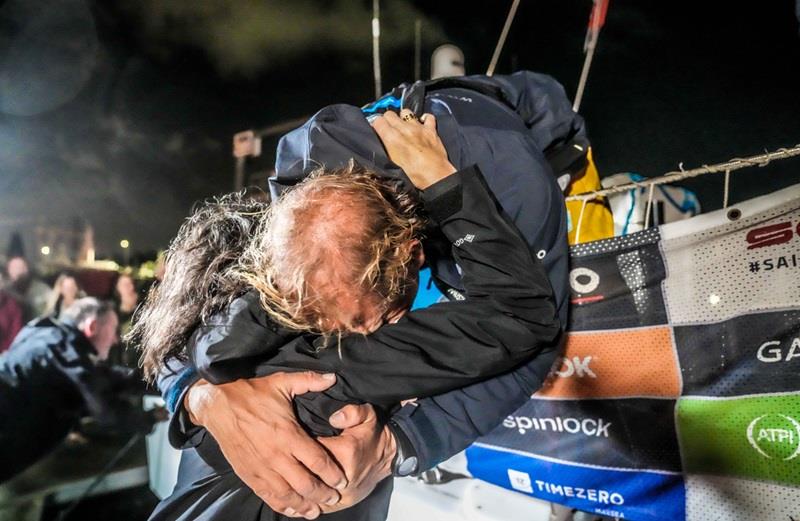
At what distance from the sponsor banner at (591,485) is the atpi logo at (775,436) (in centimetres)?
21

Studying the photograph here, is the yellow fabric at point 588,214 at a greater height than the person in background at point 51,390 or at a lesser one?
greater

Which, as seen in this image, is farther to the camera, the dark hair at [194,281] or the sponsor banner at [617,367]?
the sponsor banner at [617,367]

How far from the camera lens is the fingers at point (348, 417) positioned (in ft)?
3.30

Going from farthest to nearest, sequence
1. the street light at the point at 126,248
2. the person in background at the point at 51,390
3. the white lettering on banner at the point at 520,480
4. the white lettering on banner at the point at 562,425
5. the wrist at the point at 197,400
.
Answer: the street light at the point at 126,248 < the person in background at the point at 51,390 < the white lettering on banner at the point at 520,480 < the white lettering on banner at the point at 562,425 < the wrist at the point at 197,400

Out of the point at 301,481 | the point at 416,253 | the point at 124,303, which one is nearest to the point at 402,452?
the point at 301,481

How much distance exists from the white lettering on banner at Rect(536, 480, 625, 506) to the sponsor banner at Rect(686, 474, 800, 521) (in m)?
0.18

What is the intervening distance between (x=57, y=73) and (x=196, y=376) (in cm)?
780

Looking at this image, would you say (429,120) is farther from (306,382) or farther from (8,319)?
(8,319)

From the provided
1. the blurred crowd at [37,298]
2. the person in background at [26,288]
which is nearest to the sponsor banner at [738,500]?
the blurred crowd at [37,298]

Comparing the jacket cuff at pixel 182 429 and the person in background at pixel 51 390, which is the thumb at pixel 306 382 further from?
the person in background at pixel 51 390

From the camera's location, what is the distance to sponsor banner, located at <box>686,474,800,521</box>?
104cm

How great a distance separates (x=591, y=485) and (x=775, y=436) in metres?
0.48

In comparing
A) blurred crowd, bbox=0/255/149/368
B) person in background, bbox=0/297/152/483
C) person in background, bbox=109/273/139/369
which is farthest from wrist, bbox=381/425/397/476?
person in background, bbox=109/273/139/369

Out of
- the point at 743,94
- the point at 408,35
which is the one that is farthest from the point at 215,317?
the point at 408,35
